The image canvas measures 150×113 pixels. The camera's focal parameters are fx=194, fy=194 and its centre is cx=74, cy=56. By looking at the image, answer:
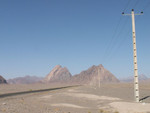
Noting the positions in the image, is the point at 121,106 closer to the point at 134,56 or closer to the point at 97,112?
the point at 97,112

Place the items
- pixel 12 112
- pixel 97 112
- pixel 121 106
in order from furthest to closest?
pixel 121 106 → pixel 97 112 → pixel 12 112

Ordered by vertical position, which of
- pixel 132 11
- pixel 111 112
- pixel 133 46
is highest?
pixel 132 11

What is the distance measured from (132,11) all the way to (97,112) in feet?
46.0

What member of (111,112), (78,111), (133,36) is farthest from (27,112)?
(133,36)

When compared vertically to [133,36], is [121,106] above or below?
below

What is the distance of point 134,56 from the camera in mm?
22922

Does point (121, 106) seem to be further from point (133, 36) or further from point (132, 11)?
point (132, 11)

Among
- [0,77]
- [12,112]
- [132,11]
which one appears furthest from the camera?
[0,77]

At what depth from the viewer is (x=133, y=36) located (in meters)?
23.6

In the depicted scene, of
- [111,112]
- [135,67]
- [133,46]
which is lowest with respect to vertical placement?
[111,112]

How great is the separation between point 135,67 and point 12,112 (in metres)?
14.4

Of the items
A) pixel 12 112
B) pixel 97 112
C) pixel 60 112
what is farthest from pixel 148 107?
pixel 12 112

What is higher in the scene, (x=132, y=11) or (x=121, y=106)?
(x=132, y=11)

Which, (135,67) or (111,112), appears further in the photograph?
(135,67)
